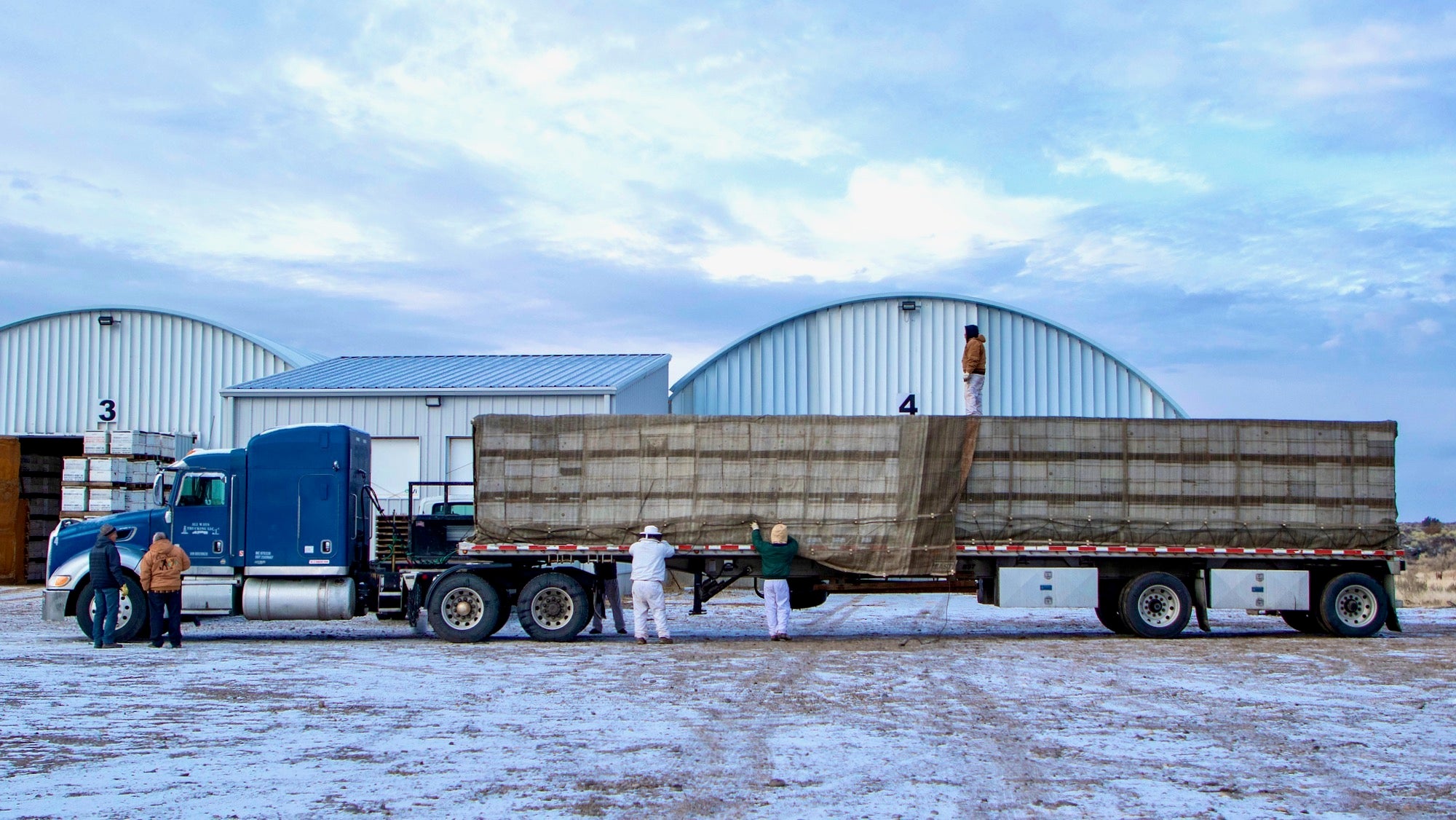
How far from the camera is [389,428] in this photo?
28.2 metres

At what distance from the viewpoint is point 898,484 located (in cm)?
1781

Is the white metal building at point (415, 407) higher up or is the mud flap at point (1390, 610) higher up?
the white metal building at point (415, 407)

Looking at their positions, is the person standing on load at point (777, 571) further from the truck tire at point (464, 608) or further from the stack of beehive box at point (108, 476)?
the stack of beehive box at point (108, 476)

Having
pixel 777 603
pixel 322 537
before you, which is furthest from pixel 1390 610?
pixel 322 537

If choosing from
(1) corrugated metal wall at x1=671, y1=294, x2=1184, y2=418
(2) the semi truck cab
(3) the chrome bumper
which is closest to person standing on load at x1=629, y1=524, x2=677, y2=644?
(2) the semi truck cab

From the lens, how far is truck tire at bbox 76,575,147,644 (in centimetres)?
1727

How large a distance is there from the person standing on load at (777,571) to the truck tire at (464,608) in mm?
3692

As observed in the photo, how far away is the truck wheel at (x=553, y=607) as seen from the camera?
1761 cm

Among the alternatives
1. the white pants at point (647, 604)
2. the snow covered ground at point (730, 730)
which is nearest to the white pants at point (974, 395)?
the snow covered ground at point (730, 730)

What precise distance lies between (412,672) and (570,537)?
417cm

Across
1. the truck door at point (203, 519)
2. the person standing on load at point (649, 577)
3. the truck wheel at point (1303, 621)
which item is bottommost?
the truck wheel at point (1303, 621)

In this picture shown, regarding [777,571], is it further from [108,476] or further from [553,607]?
[108,476]

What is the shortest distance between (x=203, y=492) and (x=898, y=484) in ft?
31.7

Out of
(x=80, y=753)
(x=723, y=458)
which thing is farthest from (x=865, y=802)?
(x=723, y=458)
